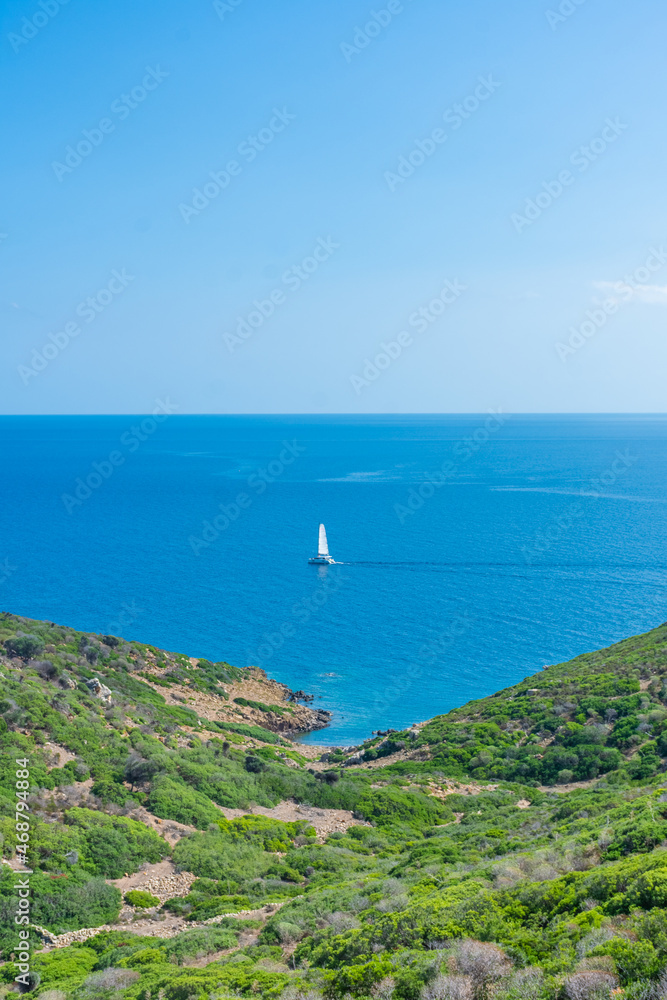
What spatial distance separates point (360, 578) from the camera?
8231 centimetres

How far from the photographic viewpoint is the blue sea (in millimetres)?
57656

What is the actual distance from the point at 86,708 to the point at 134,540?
7586cm

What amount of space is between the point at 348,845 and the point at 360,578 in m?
59.7

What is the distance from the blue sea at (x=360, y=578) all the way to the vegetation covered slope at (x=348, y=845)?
619 inches

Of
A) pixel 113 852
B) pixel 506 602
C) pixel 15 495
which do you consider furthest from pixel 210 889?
pixel 15 495
